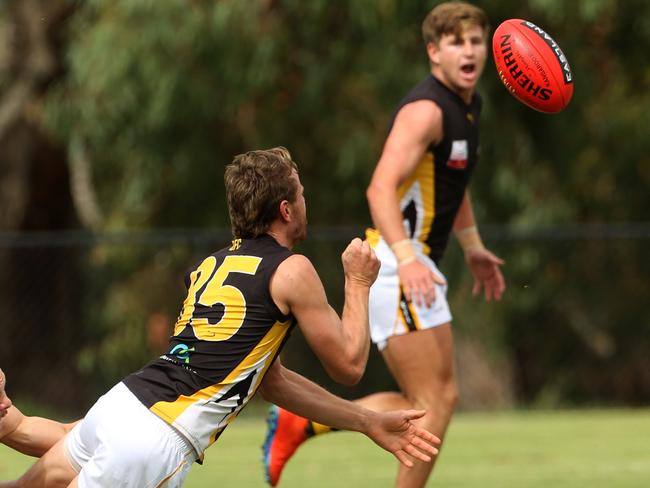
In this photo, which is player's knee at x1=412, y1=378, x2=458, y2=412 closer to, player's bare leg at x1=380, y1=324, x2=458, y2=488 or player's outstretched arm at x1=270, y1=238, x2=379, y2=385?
player's bare leg at x1=380, y1=324, x2=458, y2=488

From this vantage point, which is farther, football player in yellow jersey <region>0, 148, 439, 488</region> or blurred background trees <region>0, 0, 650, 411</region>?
blurred background trees <region>0, 0, 650, 411</region>

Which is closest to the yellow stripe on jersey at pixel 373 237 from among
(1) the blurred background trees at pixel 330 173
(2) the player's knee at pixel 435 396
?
(2) the player's knee at pixel 435 396

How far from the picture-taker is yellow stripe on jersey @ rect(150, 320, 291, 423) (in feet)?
14.8

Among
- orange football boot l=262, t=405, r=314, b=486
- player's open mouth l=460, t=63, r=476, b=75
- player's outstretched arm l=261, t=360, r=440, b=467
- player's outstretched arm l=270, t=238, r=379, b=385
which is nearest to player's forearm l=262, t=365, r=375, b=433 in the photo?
player's outstretched arm l=261, t=360, r=440, b=467

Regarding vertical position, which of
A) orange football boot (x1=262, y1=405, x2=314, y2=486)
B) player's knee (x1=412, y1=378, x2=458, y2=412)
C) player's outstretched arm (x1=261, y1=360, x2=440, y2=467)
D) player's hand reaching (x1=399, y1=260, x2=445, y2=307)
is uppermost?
player's hand reaching (x1=399, y1=260, x2=445, y2=307)

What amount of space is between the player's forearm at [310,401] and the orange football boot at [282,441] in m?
1.72

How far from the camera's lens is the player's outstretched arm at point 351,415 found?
15.5 feet

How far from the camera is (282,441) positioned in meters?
6.74

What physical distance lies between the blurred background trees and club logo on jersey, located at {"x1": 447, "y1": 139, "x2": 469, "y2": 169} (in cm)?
769

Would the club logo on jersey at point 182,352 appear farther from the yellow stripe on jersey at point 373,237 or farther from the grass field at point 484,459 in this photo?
the grass field at point 484,459

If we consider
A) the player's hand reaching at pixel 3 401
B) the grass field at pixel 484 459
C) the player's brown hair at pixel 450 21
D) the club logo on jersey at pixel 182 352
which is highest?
the player's brown hair at pixel 450 21

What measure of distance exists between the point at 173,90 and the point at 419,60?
103 inches

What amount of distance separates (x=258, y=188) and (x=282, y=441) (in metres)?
2.38

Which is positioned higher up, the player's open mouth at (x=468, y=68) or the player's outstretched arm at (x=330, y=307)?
the player's open mouth at (x=468, y=68)
